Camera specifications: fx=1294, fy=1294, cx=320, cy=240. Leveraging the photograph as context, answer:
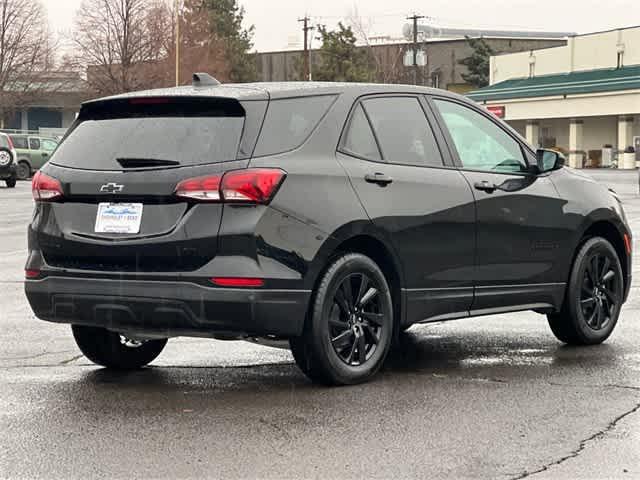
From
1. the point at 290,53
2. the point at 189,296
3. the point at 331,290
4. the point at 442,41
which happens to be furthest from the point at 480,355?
the point at 290,53

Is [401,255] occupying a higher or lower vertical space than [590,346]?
higher

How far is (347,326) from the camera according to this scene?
7.08m

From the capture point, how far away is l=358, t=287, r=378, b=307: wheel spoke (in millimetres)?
7172

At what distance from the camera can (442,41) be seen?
11394 cm

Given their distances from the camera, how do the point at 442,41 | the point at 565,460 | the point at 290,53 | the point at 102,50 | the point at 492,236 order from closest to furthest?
1. the point at 565,460
2. the point at 492,236
3. the point at 102,50
4. the point at 442,41
5. the point at 290,53

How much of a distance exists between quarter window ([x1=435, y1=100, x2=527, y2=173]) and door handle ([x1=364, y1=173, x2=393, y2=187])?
0.81 meters

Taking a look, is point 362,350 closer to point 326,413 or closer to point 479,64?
point 326,413

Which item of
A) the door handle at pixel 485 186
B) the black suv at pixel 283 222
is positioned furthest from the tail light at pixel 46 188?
the door handle at pixel 485 186

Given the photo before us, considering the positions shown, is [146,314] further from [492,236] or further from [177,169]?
[492,236]

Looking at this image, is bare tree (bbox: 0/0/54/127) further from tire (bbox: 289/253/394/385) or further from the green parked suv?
tire (bbox: 289/253/394/385)

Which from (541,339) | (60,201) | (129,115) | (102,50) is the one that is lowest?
(541,339)

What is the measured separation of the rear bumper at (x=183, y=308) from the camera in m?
6.56

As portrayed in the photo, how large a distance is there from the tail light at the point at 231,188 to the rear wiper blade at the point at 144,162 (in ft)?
0.64

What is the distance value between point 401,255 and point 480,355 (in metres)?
1.30
